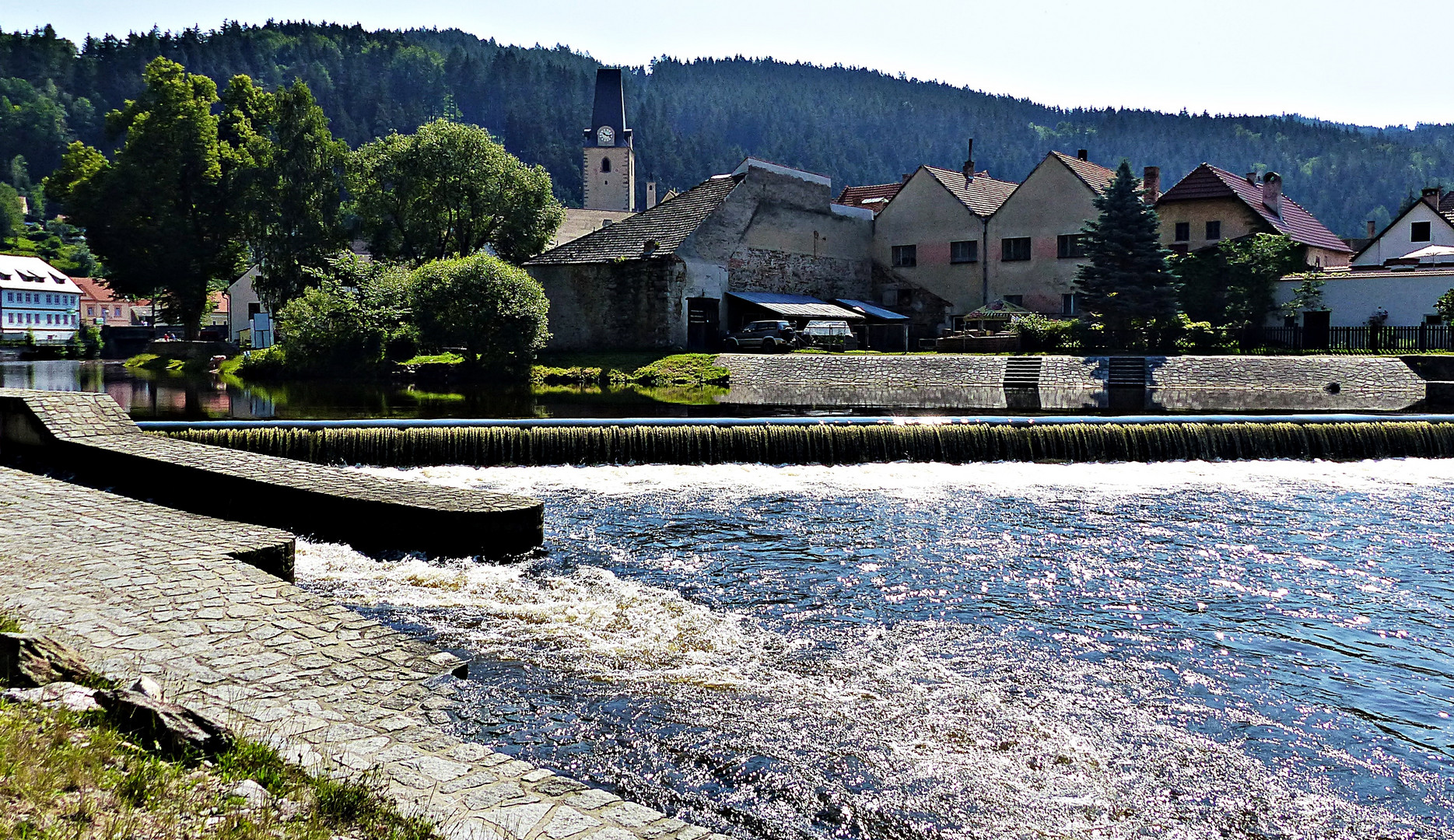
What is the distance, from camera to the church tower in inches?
4377

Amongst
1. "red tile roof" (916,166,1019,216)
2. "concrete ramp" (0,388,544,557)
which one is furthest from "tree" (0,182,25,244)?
"concrete ramp" (0,388,544,557)

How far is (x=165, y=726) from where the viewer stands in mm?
4699

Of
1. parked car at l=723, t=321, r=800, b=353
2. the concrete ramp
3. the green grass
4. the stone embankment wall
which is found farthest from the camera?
parked car at l=723, t=321, r=800, b=353

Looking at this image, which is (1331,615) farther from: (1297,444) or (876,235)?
(876,235)

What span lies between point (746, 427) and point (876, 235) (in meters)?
35.5

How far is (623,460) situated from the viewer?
19.0 m

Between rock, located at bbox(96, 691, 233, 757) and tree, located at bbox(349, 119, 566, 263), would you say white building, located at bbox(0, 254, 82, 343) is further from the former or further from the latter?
rock, located at bbox(96, 691, 233, 757)

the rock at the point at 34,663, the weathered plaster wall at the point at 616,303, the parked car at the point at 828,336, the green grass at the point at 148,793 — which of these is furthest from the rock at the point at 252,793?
the parked car at the point at 828,336

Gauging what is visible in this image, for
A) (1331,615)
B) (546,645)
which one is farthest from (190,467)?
(1331,615)

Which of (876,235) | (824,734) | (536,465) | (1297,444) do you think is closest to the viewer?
(824,734)

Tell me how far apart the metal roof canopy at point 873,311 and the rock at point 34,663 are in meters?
43.6

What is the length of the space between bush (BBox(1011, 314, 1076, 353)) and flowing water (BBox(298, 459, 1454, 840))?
22.8m

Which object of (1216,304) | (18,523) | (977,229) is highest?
(977,229)

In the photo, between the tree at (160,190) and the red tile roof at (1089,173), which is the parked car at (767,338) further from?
the tree at (160,190)
